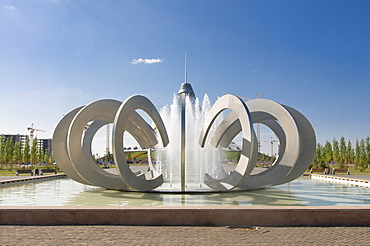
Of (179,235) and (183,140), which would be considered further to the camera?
(183,140)

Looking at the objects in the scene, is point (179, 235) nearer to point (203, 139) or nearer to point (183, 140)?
point (183, 140)

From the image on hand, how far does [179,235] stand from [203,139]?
27.5 ft

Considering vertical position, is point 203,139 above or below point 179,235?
above

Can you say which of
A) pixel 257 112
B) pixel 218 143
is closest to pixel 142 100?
pixel 218 143

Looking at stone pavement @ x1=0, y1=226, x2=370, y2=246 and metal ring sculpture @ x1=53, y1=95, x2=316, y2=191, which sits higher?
metal ring sculpture @ x1=53, y1=95, x2=316, y2=191

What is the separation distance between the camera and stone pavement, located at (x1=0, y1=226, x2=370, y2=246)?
577 cm

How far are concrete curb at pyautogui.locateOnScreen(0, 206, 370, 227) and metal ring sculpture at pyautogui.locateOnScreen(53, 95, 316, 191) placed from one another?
450 centimetres

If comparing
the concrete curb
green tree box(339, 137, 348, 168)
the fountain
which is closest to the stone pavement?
the concrete curb

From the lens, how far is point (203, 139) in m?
14.4

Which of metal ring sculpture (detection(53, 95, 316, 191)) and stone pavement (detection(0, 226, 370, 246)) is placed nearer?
stone pavement (detection(0, 226, 370, 246))

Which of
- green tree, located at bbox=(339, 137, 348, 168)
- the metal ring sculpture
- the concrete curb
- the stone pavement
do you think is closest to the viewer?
the stone pavement

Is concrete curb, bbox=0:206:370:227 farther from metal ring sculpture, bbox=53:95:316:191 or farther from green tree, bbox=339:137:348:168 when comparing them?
green tree, bbox=339:137:348:168

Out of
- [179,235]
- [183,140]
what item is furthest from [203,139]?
[179,235]

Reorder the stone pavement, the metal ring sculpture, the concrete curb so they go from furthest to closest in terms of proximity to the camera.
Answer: the metal ring sculpture
the concrete curb
the stone pavement
